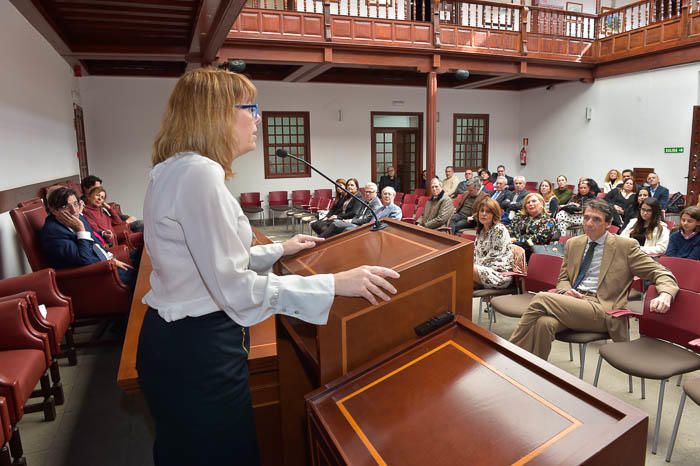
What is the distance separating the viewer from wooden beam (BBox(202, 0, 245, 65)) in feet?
15.1

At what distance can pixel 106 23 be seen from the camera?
19.0ft

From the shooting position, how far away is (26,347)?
242 cm

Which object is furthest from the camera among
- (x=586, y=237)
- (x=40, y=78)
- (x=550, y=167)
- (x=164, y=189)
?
(x=550, y=167)

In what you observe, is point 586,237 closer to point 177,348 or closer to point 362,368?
point 362,368

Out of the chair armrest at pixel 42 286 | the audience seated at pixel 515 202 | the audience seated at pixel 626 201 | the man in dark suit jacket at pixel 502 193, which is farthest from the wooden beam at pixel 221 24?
the audience seated at pixel 626 201

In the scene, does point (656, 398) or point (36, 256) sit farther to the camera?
point (36, 256)

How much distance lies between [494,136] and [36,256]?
486 inches

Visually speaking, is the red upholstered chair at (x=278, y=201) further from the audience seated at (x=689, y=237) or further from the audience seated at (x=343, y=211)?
the audience seated at (x=689, y=237)

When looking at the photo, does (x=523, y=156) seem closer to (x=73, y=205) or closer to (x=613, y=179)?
(x=613, y=179)

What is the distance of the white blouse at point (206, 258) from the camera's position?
0.97 meters

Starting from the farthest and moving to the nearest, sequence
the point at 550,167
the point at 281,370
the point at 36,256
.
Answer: the point at 550,167 < the point at 36,256 < the point at 281,370

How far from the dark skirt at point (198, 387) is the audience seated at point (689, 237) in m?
4.15

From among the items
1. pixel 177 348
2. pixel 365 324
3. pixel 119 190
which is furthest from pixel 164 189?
pixel 119 190

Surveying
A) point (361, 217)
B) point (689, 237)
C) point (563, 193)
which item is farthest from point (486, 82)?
point (689, 237)
